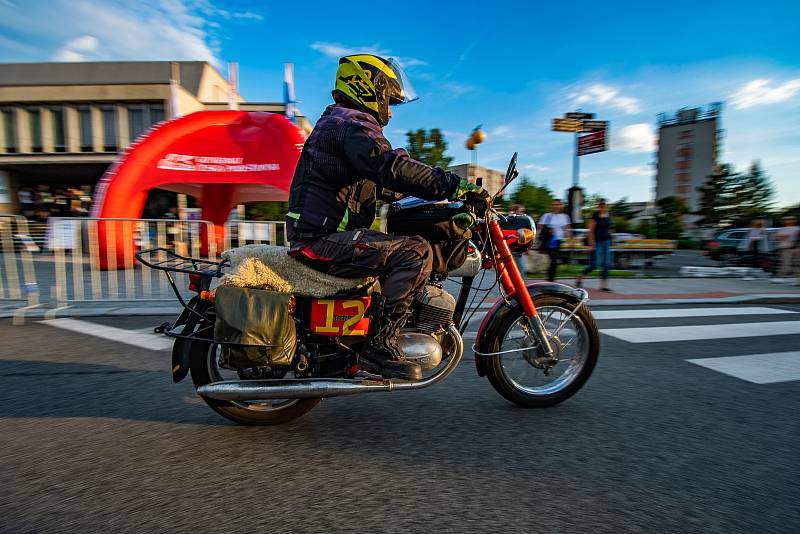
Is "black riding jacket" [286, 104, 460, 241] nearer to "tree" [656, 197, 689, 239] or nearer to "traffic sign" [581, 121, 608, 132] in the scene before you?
"traffic sign" [581, 121, 608, 132]

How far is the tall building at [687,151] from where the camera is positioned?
221ft

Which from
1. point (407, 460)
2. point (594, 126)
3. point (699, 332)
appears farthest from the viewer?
point (594, 126)

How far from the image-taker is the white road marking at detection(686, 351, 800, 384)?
3.82 metres

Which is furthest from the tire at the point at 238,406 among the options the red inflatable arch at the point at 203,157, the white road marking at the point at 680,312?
the red inflatable arch at the point at 203,157

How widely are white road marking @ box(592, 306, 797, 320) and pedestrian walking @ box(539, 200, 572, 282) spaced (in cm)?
274

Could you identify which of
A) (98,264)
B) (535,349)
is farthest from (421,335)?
(98,264)

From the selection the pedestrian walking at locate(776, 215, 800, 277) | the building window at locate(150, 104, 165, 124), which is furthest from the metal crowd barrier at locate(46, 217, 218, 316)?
the building window at locate(150, 104, 165, 124)

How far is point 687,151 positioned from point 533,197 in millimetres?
45799

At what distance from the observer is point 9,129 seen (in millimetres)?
31000

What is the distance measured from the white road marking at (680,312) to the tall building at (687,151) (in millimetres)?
68568

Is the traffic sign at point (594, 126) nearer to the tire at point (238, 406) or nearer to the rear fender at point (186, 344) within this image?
the tire at point (238, 406)

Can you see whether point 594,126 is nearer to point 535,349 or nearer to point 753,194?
point 535,349

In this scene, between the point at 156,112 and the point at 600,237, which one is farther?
the point at 156,112

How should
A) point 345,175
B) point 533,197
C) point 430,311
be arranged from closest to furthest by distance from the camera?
point 345,175, point 430,311, point 533,197
